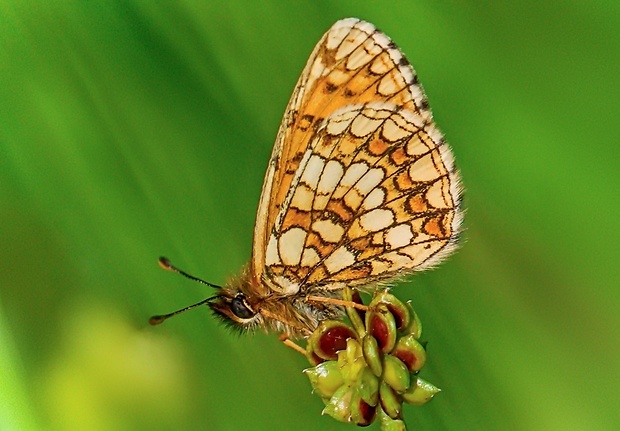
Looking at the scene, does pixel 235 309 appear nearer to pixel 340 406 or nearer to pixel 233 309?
pixel 233 309

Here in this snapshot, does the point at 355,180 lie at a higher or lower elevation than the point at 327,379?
higher

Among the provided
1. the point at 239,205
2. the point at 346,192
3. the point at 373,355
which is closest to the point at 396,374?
the point at 373,355

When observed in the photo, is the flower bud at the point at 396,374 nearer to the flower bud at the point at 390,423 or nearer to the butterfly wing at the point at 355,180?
the flower bud at the point at 390,423

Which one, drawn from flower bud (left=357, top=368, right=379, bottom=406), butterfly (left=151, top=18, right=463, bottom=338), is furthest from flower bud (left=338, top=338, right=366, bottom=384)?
butterfly (left=151, top=18, right=463, bottom=338)

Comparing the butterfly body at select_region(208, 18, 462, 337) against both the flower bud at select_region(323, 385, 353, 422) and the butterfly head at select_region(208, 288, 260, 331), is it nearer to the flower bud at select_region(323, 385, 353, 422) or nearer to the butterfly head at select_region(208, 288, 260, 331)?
the butterfly head at select_region(208, 288, 260, 331)

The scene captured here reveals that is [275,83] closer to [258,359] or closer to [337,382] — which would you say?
[258,359]

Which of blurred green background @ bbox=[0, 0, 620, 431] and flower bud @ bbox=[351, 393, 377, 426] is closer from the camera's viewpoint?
flower bud @ bbox=[351, 393, 377, 426]
